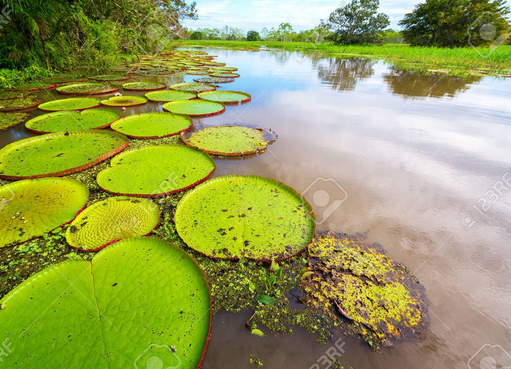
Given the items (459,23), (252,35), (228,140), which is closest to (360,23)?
(459,23)

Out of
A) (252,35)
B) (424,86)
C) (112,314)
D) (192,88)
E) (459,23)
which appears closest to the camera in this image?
(112,314)

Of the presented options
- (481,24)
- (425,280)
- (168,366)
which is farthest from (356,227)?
(481,24)

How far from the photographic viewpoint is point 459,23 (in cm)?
2634

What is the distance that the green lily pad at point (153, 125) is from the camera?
11.5ft

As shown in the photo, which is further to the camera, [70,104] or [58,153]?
[70,104]

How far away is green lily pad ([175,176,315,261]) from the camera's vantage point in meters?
1.69

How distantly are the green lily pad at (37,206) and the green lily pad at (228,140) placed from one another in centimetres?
Answer: 152

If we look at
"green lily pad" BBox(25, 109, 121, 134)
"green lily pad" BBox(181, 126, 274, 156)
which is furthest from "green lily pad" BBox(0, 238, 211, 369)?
"green lily pad" BBox(25, 109, 121, 134)

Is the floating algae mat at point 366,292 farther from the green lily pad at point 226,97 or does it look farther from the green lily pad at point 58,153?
the green lily pad at point 226,97

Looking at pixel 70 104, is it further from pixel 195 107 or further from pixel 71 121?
pixel 195 107

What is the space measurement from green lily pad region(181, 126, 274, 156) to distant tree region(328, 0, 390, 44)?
38885 mm

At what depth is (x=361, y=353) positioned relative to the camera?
1161mm

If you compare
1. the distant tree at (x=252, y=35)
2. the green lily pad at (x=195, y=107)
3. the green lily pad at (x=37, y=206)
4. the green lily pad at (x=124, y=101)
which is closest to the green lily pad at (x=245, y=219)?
the green lily pad at (x=37, y=206)

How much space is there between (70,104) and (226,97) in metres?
3.43
